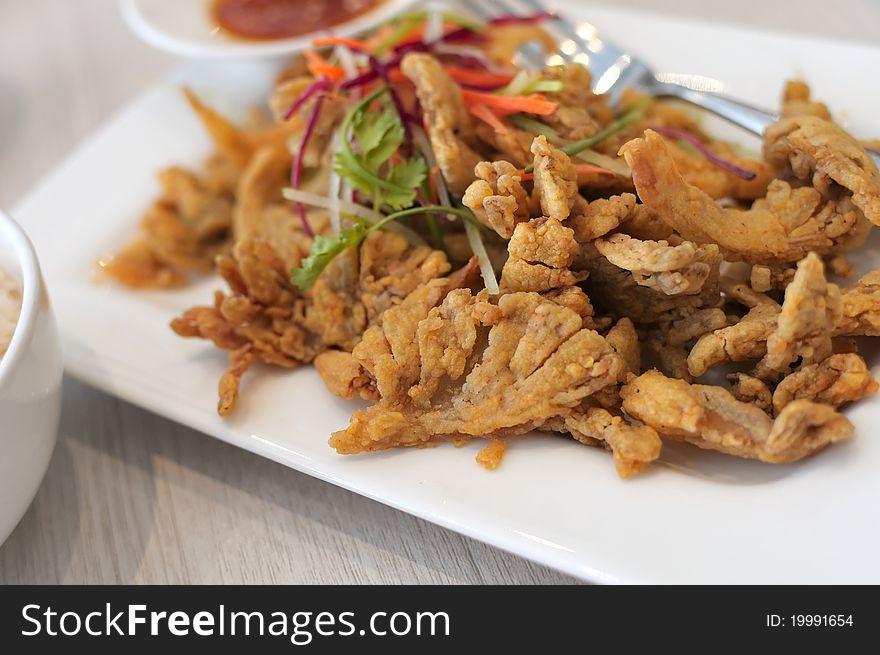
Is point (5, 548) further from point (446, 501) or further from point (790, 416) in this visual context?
point (790, 416)

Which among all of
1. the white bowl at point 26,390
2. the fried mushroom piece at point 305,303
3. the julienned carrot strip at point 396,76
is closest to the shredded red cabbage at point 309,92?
the julienned carrot strip at point 396,76

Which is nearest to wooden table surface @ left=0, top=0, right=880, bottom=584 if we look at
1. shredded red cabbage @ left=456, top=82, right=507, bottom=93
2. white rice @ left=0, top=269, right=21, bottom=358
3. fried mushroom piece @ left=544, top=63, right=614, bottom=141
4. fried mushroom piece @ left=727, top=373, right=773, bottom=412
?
white rice @ left=0, top=269, right=21, bottom=358

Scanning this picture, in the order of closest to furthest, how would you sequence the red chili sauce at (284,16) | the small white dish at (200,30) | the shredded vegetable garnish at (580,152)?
the shredded vegetable garnish at (580,152)
the small white dish at (200,30)
the red chili sauce at (284,16)

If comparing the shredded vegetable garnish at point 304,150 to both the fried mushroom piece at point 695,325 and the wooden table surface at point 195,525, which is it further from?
the fried mushroom piece at point 695,325

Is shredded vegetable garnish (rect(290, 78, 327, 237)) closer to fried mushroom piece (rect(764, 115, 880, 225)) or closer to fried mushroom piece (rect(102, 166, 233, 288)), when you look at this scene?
fried mushroom piece (rect(102, 166, 233, 288))

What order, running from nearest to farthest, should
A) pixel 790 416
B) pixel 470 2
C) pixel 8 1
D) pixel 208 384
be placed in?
1. pixel 790 416
2. pixel 208 384
3. pixel 470 2
4. pixel 8 1

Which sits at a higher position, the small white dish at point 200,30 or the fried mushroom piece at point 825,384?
the fried mushroom piece at point 825,384

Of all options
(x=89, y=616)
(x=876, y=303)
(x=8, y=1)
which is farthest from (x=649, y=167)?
(x=8, y=1)
